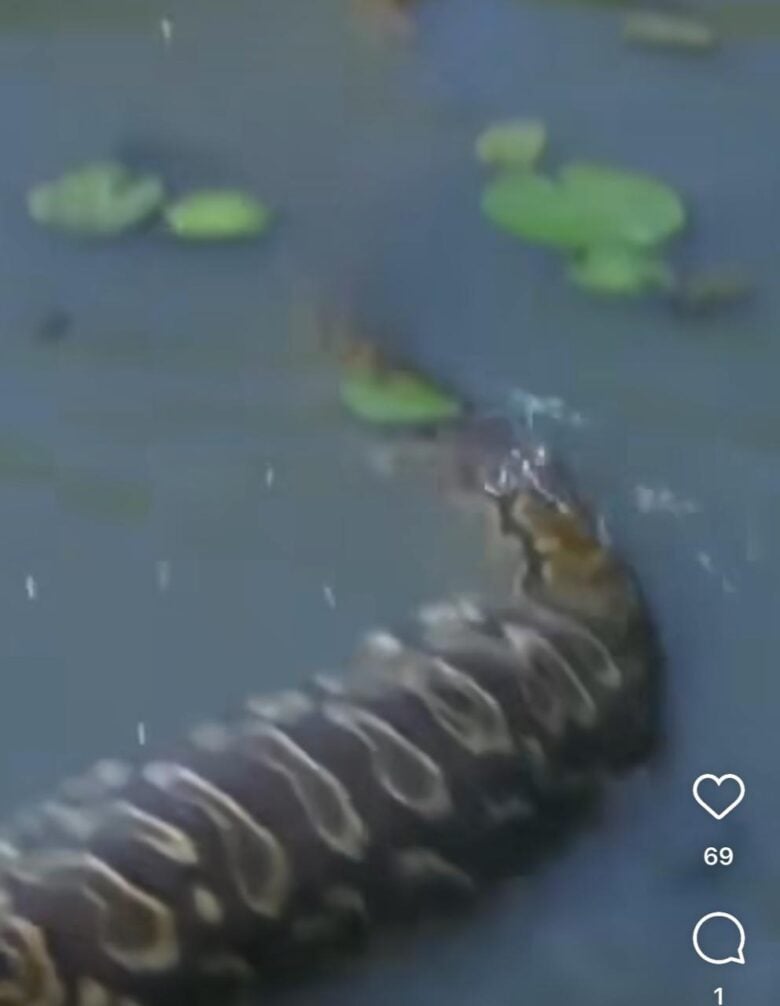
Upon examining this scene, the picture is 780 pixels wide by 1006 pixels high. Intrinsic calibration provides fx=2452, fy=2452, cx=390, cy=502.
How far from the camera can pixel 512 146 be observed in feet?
5.80

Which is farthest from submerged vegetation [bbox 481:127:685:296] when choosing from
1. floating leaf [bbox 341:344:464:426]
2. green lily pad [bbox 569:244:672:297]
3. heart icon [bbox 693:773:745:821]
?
heart icon [bbox 693:773:745:821]

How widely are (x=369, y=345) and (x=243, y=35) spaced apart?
0.42 meters

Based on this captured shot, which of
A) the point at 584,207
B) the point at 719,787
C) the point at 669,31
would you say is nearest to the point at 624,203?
the point at 584,207

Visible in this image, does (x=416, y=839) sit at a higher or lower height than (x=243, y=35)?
lower

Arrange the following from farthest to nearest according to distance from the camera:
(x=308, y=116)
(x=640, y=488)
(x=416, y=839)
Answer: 1. (x=308, y=116)
2. (x=640, y=488)
3. (x=416, y=839)

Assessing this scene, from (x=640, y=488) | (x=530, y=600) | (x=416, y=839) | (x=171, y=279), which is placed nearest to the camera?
(x=416, y=839)

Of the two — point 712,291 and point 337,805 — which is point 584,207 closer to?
point 712,291

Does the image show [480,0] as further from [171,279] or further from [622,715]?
[622,715]

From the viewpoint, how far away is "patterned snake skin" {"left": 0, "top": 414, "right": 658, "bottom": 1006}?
3.94 feet

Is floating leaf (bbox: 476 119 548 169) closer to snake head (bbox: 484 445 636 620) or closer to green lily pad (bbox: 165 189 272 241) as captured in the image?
green lily pad (bbox: 165 189 272 241)

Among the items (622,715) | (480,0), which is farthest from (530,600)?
(480,0)

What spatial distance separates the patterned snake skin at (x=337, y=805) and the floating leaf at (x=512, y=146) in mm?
438

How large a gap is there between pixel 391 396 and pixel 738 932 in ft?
1.45

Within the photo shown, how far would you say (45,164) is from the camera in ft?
5.84
